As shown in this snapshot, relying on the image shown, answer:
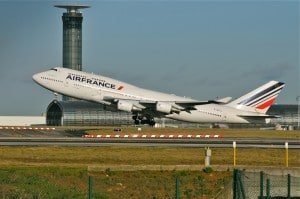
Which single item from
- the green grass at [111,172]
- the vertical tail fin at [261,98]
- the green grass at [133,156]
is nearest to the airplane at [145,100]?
the vertical tail fin at [261,98]

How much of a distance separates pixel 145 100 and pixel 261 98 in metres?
16.4

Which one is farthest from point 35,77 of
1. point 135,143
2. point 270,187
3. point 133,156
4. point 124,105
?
point 270,187

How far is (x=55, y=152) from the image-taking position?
50625 mm

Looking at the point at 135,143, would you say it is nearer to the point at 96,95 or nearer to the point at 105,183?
the point at 105,183

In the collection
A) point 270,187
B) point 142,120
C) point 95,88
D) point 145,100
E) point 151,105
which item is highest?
point 95,88

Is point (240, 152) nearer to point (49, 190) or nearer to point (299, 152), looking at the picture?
point (299, 152)

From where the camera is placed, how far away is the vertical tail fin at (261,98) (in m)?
101

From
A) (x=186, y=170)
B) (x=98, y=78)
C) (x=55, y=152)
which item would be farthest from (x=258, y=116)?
(x=186, y=170)

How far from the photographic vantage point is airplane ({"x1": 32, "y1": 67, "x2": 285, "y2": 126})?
88.1m

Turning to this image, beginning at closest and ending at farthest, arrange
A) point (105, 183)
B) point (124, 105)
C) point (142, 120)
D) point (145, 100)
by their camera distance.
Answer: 1. point (105, 183)
2. point (124, 105)
3. point (142, 120)
4. point (145, 100)

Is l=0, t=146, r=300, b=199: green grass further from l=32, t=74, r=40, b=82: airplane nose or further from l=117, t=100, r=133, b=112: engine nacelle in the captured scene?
l=32, t=74, r=40, b=82: airplane nose

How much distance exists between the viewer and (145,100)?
91.1 metres

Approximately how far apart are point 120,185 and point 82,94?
176ft

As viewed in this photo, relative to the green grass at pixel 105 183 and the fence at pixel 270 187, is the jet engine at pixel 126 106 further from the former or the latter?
the fence at pixel 270 187
